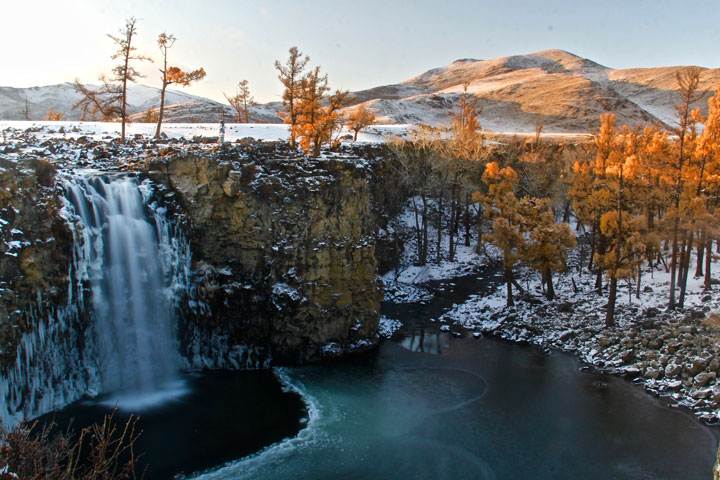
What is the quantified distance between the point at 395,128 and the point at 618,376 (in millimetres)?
39941

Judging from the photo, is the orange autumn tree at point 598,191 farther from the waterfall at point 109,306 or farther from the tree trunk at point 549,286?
the waterfall at point 109,306

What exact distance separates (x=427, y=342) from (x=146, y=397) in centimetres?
1310

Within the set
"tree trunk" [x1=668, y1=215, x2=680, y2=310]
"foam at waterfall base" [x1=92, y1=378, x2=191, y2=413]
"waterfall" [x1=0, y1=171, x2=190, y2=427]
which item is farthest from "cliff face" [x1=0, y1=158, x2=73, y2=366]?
"tree trunk" [x1=668, y1=215, x2=680, y2=310]

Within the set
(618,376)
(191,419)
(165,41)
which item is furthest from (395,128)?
(191,419)

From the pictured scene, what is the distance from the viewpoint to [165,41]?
29.3 m

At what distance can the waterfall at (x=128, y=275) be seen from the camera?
17.9 m

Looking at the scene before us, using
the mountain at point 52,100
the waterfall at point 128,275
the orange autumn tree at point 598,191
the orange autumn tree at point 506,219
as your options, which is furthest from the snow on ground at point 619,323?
the mountain at point 52,100

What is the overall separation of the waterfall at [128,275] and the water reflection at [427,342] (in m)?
10.9

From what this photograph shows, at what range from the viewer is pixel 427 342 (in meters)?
23.9

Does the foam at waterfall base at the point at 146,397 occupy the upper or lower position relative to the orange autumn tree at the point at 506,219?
lower

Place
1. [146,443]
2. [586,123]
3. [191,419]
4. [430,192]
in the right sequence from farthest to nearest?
[586,123] < [430,192] < [191,419] < [146,443]

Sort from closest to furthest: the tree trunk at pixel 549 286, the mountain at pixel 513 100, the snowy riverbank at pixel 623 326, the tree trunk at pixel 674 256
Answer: the snowy riverbank at pixel 623 326
the tree trunk at pixel 674 256
the tree trunk at pixel 549 286
the mountain at pixel 513 100

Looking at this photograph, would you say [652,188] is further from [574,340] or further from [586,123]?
[586,123]

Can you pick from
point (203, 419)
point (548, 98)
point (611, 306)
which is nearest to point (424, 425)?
point (203, 419)
